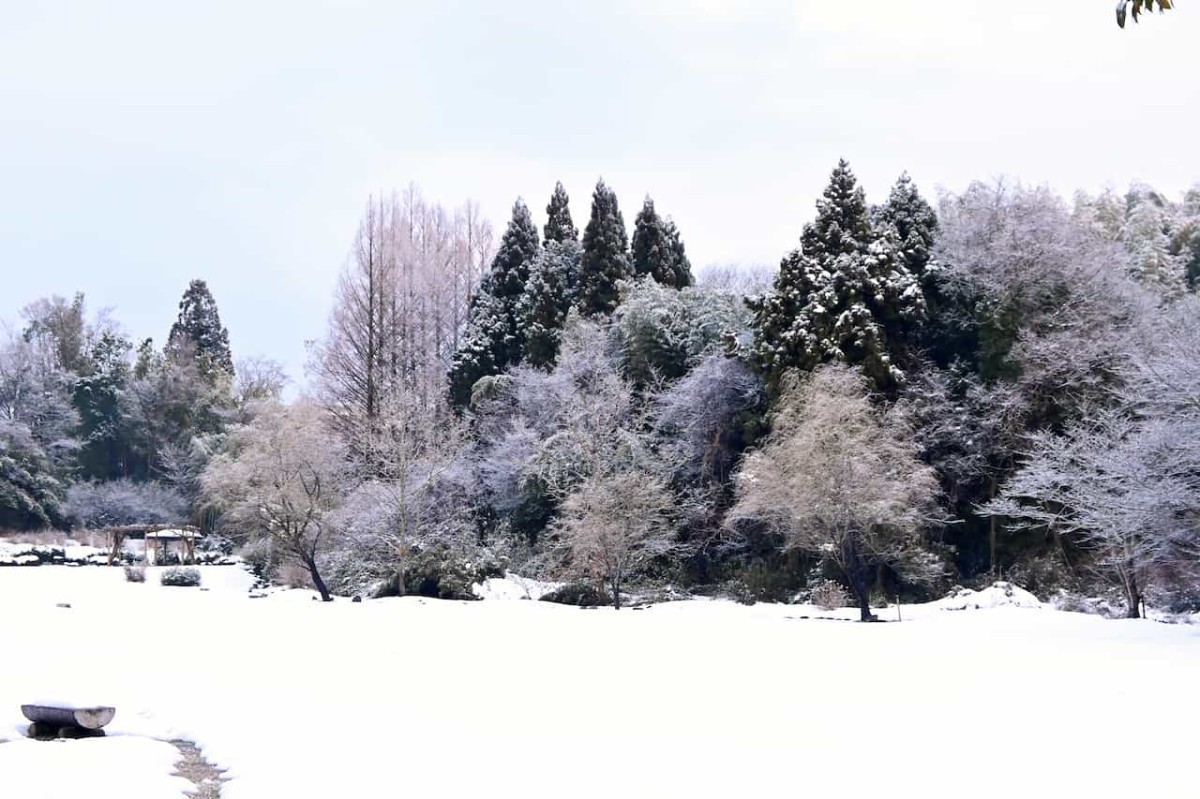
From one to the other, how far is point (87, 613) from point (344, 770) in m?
15.1

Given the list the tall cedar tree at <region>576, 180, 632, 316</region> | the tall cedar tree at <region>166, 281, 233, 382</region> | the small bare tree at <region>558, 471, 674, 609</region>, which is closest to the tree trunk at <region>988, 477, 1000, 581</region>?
the small bare tree at <region>558, 471, 674, 609</region>

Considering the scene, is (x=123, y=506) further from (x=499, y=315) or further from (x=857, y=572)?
(x=857, y=572)

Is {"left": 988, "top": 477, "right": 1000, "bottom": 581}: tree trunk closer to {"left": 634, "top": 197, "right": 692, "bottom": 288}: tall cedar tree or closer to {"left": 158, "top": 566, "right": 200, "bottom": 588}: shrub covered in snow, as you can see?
{"left": 634, "top": 197, "right": 692, "bottom": 288}: tall cedar tree

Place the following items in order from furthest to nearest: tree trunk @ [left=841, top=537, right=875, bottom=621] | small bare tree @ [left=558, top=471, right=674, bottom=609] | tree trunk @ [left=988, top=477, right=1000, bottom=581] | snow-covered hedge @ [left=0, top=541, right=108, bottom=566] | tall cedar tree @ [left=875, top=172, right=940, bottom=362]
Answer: snow-covered hedge @ [left=0, top=541, right=108, bottom=566] → tall cedar tree @ [left=875, top=172, right=940, bottom=362] → small bare tree @ [left=558, top=471, right=674, bottom=609] → tree trunk @ [left=988, top=477, right=1000, bottom=581] → tree trunk @ [left=841, top=537, right=875, bottom=621]

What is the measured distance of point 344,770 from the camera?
22.6 feet

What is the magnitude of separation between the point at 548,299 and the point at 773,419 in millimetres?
11319

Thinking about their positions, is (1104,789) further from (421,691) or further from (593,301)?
(593,301)

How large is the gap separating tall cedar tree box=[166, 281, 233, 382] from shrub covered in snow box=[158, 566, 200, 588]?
2436cm

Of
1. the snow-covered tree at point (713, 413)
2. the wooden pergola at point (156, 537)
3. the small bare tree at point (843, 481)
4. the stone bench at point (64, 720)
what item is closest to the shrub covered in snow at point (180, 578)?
the wooden pergola at point (156, 537)

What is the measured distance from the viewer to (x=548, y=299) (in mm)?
31453

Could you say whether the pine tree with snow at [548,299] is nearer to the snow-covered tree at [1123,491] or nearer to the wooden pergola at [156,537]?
the wooden pergola at [156,537]

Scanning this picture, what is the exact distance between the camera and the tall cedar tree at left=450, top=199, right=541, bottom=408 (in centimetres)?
3267

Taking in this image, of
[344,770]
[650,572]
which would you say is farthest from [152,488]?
[344,770]

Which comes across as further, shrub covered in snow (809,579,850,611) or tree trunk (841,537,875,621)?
shrub covered in snow (809,579,850,611)
